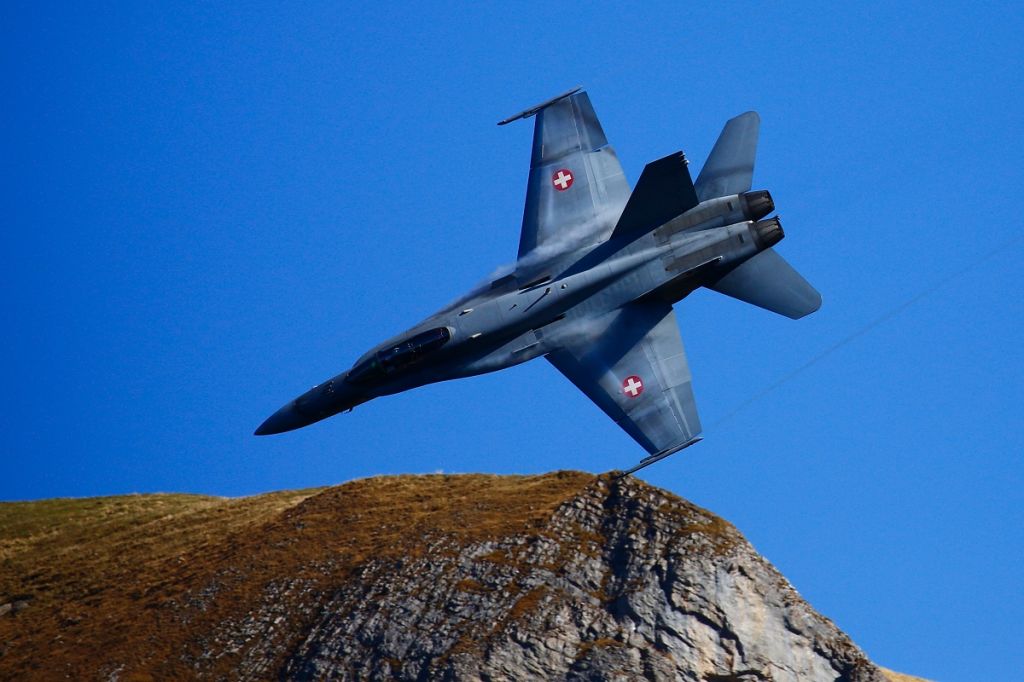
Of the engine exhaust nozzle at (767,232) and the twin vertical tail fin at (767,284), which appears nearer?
Result: the engine exhaust nozzle at (767,232)

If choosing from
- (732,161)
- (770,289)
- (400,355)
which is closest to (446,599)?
(400,355)

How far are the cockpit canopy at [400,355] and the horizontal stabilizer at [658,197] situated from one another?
6420 mm

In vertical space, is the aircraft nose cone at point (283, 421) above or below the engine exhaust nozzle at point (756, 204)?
below

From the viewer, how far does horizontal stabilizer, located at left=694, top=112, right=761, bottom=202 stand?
1763 inches

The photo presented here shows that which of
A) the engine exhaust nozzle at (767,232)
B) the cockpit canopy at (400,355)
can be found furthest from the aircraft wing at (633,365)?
the cockpit canopy at (400,355)

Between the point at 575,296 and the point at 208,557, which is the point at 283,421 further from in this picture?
the point at 208,557

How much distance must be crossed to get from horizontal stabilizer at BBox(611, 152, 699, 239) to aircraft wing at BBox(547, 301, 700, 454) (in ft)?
7.99

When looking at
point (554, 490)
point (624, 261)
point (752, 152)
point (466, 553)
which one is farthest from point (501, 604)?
point (752, 152)

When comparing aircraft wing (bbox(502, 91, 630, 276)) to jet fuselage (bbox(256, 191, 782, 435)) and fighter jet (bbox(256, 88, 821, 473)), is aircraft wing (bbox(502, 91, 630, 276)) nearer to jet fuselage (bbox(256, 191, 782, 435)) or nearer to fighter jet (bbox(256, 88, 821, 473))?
fighter jet (bbox(256, 88, 821, 473))

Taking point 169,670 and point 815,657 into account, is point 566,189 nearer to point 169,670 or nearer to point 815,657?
point 815,657

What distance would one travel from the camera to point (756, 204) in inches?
1720

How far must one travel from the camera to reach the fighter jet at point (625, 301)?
43.3m

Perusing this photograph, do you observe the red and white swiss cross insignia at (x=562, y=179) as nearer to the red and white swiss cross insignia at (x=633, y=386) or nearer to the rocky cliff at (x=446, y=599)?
the red and white swiss cross insignia at (x=633, y=386)

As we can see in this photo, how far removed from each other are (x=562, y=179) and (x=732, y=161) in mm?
5567
